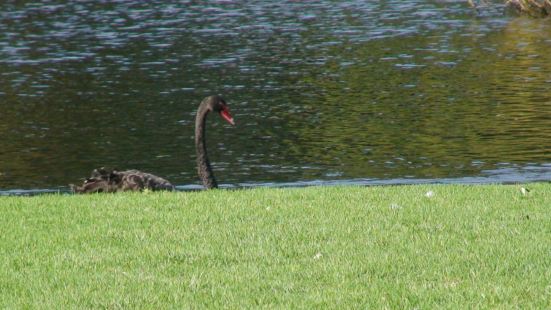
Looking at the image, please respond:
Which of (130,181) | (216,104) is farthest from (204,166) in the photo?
(130,181)

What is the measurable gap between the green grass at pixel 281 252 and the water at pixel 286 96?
26.3 feet

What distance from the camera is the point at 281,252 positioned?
940 centimetres

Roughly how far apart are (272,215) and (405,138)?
13.3m

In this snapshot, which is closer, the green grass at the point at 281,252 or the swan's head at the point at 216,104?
the green grass at the point at 281,252

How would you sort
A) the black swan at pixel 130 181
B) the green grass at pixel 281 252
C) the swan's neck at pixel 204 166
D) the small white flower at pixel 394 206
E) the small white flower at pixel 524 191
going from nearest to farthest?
the green grass at pixel 281 252, the small white flower at pixel 394 206, the small white flower at pixel 524 191, the black swan at pixel 130 181, the swan's neck at pixel 204 166

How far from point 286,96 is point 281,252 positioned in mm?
21280

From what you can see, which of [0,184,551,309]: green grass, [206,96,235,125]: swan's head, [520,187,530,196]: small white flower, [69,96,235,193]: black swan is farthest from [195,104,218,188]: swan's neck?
[520,187,530,196]: small white flower

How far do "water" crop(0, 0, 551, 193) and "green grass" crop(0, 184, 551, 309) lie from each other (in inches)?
316

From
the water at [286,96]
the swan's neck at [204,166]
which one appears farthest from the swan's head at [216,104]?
the water at [286,96]

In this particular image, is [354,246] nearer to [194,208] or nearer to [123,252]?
[123,252]

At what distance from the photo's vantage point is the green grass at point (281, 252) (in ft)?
26.3

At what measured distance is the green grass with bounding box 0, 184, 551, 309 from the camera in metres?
8.02

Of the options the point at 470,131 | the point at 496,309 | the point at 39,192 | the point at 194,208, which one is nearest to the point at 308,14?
the point at 470,131

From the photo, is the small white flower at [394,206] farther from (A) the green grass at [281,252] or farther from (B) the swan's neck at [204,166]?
(B) the swan's neck at [204,166]
